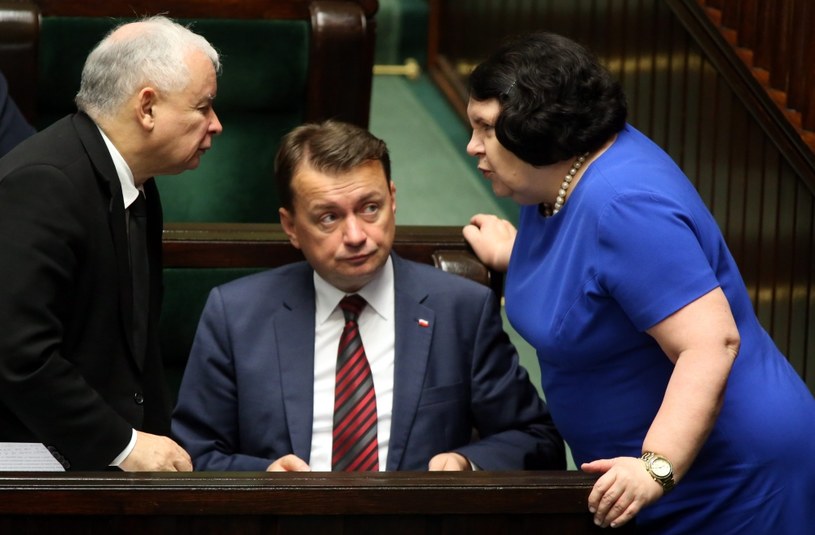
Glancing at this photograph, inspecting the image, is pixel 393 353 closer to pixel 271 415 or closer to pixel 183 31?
pixel 271 415

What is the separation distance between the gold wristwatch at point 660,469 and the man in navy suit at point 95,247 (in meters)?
0.74

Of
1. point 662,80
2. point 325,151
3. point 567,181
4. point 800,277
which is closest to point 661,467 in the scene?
point 567,181

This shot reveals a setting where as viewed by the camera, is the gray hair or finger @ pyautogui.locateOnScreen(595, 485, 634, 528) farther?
the gray hair

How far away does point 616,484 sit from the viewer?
6.01 feet

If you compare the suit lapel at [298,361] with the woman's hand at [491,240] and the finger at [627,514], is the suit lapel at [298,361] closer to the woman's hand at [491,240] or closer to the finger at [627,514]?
the woman's hand at [491,240]

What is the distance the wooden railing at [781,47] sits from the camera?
2826 mm

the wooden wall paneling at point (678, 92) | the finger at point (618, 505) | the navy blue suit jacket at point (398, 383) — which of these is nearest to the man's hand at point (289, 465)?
the navy blue suit jacket at point (398, 383)

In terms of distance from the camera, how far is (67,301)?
2082 millimetres

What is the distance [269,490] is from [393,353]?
2.31 feet

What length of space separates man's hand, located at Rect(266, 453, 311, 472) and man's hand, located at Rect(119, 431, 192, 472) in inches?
6.2

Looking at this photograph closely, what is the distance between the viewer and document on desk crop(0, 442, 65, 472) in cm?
214

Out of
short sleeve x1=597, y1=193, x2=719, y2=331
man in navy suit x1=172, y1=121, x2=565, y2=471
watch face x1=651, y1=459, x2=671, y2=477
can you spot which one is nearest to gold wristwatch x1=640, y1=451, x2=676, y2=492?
watch face x1=651, y1=459, x2=671, y2=477

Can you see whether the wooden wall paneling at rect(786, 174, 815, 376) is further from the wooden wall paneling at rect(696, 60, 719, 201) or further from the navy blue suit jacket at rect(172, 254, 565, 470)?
the navy blue suit jacket at rect(172, 254, 565, 470)

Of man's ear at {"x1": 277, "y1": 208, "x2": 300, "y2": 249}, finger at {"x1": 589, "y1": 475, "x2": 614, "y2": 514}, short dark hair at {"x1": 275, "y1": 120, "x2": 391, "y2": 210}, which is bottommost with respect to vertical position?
man's ear at {"x1": 277, "y1": 208, "x2": 300, "y2": 249}
